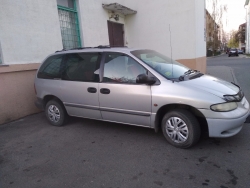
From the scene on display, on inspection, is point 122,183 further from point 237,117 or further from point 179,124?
point 237,117

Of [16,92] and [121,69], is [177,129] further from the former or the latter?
[16,92]

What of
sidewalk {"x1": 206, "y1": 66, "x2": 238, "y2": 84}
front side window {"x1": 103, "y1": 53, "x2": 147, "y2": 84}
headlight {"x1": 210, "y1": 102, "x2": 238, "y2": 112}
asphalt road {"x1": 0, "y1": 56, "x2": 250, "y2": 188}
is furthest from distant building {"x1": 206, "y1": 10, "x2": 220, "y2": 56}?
asphalt road {"x1": 0, "y1": 56, "x2": 250, "y2": 188}

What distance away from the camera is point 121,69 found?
3.92 metres

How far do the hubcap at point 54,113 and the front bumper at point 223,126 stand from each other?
3.31 metres

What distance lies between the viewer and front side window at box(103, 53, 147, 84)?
12.4 ft

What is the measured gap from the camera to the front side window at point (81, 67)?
4.18m

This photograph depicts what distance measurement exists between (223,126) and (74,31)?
6.49 meters

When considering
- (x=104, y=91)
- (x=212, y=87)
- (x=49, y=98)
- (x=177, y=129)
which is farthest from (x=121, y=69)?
(x=49, y=98)

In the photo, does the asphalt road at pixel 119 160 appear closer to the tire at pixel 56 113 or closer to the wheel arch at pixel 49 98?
the tire at pixel 56 113

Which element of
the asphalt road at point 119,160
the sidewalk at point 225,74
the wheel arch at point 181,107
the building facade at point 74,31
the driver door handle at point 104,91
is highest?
the building facade at point 74,31

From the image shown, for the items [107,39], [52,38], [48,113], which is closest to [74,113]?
[48,113]

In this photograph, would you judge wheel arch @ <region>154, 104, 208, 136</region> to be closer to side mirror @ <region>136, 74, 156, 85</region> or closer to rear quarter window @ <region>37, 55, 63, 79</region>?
side mirror @ <region>136, 74, 156, 85</region>

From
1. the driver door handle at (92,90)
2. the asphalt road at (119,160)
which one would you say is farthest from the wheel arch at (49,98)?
the driver door handle at (92,90)

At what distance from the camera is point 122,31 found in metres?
10.7
